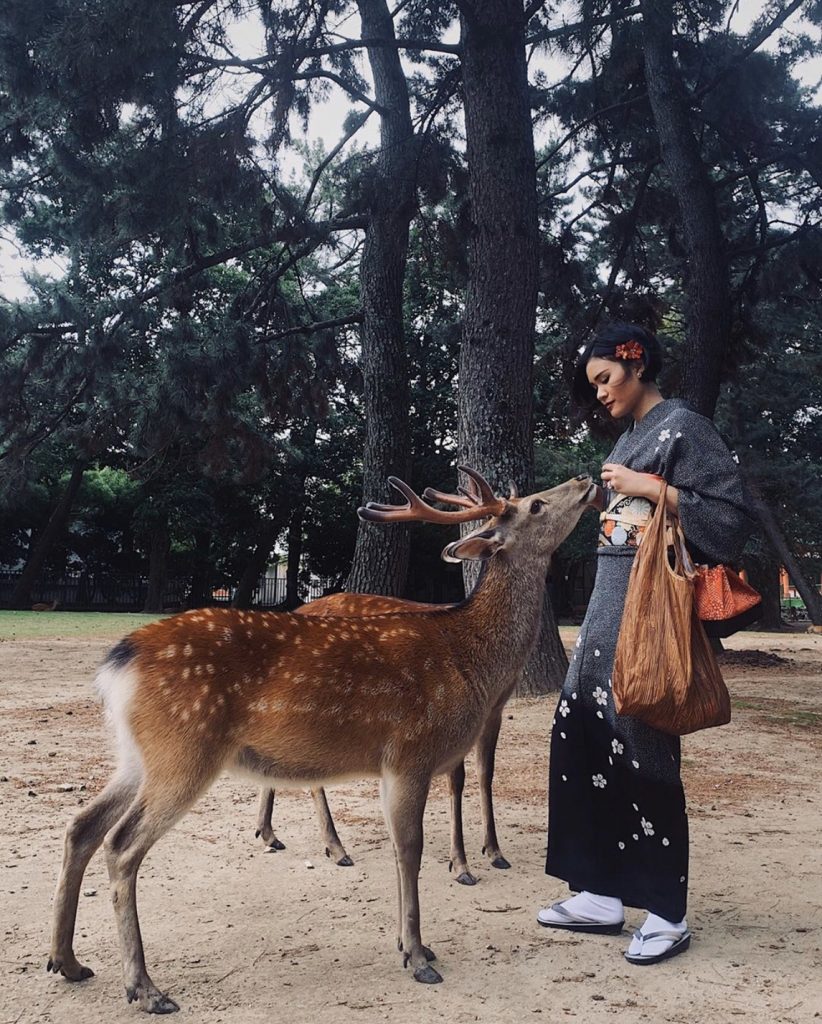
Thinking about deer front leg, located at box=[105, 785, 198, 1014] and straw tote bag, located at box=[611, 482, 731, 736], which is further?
straw tote bag, located at box=[611, 482, 731, 736]

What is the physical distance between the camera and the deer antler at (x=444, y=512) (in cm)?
341

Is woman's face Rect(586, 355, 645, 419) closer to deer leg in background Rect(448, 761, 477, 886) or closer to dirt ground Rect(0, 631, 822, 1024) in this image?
deer leg in background Rect(448, 761, 477, 886)

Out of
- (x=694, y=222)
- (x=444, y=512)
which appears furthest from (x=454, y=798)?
(x=694, y=222)

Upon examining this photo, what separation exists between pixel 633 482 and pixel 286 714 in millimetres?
1240

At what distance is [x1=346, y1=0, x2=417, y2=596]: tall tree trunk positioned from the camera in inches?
396

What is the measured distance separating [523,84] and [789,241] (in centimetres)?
436

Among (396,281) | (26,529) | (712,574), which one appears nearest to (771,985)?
(712,574)

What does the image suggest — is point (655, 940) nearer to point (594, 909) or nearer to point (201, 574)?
point (594, 909)

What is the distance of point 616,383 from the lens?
3236mm

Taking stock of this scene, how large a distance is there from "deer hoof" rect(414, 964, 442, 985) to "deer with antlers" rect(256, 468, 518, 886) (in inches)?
37.2

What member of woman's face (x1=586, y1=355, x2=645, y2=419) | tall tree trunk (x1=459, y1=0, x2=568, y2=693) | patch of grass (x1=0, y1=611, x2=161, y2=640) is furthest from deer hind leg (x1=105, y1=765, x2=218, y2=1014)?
patch of grass (x1=0, y1=611, x2=161, y2=640)

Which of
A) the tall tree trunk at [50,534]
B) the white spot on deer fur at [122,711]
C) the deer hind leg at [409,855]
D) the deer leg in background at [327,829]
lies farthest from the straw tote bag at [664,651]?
the tall tree trunk at [50,534]

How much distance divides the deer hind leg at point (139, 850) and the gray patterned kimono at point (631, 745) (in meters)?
1.15

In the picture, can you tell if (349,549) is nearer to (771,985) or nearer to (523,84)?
(523,84)
